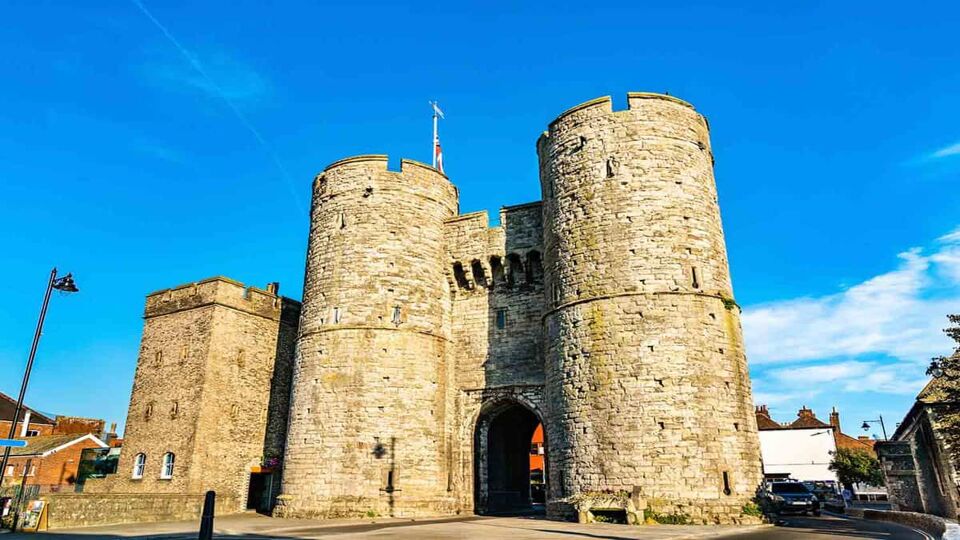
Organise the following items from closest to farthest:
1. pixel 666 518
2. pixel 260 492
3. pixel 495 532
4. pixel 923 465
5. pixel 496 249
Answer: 1. pixel 495 532
2. pixel 666 518
3. pixel 496 249
4. pixel 923 465
5. pixel 260 492

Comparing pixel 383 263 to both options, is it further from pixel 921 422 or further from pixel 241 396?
pixel 921 422

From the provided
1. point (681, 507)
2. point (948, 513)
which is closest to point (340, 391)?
point (681, 507)

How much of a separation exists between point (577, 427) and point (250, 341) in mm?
12633

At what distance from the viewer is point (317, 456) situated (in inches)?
714

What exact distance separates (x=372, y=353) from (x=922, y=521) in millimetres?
14283

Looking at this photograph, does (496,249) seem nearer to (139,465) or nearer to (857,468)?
(139,465)

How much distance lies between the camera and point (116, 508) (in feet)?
51.9

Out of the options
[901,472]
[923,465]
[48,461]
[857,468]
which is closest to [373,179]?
[923,465]

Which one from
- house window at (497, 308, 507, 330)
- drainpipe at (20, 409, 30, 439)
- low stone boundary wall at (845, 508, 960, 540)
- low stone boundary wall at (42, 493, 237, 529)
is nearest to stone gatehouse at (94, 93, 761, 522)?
house window at (497, 308, 507, 330)

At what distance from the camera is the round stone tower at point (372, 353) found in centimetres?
1791

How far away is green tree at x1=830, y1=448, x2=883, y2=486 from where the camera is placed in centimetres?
4203

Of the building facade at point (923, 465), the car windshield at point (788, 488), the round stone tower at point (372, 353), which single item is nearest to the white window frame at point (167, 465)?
the round stone tower at point (372, 353)

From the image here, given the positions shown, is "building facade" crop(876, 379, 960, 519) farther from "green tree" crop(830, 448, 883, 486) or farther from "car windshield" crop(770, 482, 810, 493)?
"green tree" crop(830, 448, 883, 486)

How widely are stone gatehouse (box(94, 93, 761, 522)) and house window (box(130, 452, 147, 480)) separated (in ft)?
0.62
